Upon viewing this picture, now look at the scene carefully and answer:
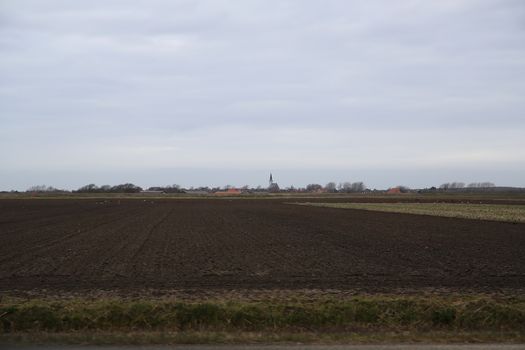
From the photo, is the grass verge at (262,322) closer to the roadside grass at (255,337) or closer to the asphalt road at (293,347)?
the roadside grass at (255,337)

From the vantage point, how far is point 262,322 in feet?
27.4

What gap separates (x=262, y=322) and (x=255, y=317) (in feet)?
0.56

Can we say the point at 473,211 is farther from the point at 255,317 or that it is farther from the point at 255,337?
the point at 255,337

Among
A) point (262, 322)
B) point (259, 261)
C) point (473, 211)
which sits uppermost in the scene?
point (473, 211)

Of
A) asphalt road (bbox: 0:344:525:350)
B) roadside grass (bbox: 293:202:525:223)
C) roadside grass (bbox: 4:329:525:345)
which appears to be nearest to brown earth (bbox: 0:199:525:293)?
roadside grass (bbox: 4:329:525:345)

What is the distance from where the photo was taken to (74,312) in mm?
8500

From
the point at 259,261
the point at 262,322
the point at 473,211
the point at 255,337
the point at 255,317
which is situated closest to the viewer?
the point at 255,337

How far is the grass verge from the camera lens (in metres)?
7.43

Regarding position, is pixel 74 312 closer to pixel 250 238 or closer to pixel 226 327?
pixel 226 327

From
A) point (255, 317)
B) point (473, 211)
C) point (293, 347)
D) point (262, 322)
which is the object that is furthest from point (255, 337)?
point (473, 211)

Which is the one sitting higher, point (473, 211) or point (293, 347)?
point (473, 211)

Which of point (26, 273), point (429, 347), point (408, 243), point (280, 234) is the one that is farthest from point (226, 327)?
point (280, 234)

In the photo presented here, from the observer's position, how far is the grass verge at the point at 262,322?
7434 mm

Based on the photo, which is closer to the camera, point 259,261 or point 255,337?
point 255,337
